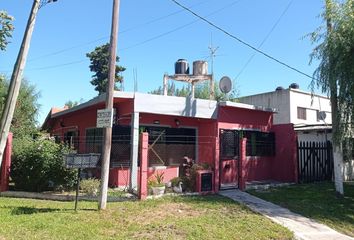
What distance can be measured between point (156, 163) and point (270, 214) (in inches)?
203

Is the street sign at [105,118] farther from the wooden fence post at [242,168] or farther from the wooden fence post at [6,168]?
the wooden fence post at [242,168]

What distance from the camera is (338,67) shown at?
12.3 metres

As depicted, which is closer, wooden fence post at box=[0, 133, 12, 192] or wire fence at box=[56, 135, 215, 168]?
wooden fence post at box=[0, 133, 12, 192]

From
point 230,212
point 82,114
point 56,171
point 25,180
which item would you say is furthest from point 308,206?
point 82,114

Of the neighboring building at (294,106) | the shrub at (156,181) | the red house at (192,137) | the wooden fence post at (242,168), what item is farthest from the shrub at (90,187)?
the neighboring building at (294,106)

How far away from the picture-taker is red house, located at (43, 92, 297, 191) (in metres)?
13.4

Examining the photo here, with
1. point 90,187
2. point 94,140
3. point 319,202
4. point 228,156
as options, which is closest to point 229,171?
point 228,156

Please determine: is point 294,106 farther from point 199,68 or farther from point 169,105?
point 169,105

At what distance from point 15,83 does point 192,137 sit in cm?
900

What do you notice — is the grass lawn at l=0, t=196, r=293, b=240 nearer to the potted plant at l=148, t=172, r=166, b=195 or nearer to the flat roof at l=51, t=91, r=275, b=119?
the potted plant at l=148, t=172, r=166, b=195

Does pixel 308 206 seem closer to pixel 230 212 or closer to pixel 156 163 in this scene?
pixel 230 212

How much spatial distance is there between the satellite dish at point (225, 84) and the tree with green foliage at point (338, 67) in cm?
359

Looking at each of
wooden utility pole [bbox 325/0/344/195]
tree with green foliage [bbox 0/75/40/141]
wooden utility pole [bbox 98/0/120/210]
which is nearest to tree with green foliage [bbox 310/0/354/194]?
wooden utility pole [bbox 325/0/344/195]

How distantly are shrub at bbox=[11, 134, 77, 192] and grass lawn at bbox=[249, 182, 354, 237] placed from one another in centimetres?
630
